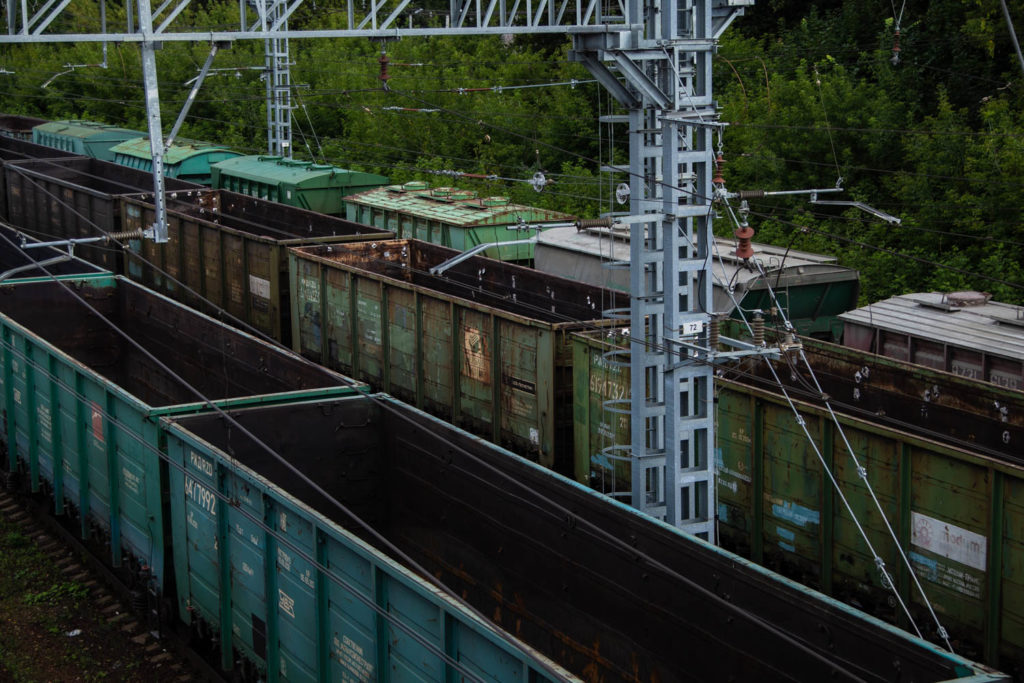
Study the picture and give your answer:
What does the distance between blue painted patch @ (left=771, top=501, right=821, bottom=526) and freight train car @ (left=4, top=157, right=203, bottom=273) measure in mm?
14970

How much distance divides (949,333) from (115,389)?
962cm

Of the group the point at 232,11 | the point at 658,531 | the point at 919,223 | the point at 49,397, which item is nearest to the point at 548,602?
the point at 658,531

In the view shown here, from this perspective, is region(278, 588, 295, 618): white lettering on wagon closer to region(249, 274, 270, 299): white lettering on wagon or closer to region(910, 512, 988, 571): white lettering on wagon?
region(910, 512, 988, 571): white lettering on wagon

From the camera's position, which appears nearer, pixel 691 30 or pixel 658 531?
pixel 658 531

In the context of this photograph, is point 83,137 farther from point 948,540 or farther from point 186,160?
point 948,540

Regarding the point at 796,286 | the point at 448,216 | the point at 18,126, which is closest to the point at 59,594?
the point at 796,286

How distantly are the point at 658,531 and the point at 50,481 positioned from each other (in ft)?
27.5

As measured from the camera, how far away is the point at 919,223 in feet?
76.5

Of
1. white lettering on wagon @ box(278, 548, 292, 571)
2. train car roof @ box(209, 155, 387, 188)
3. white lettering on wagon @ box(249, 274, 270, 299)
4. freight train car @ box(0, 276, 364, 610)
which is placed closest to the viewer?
white lettering on wagon @ box(278, 548, 292, 571)

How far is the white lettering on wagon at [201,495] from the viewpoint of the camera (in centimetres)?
927

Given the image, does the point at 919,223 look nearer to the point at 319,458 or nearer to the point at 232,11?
the point at 319,458

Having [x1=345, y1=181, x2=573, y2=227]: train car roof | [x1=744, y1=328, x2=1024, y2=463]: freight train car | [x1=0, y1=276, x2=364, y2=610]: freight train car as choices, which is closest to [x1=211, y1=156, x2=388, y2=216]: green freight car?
[x1=345, y1=181, x2=573, y2=227]: train car roof

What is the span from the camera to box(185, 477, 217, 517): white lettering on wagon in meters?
9.27

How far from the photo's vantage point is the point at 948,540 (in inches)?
377
